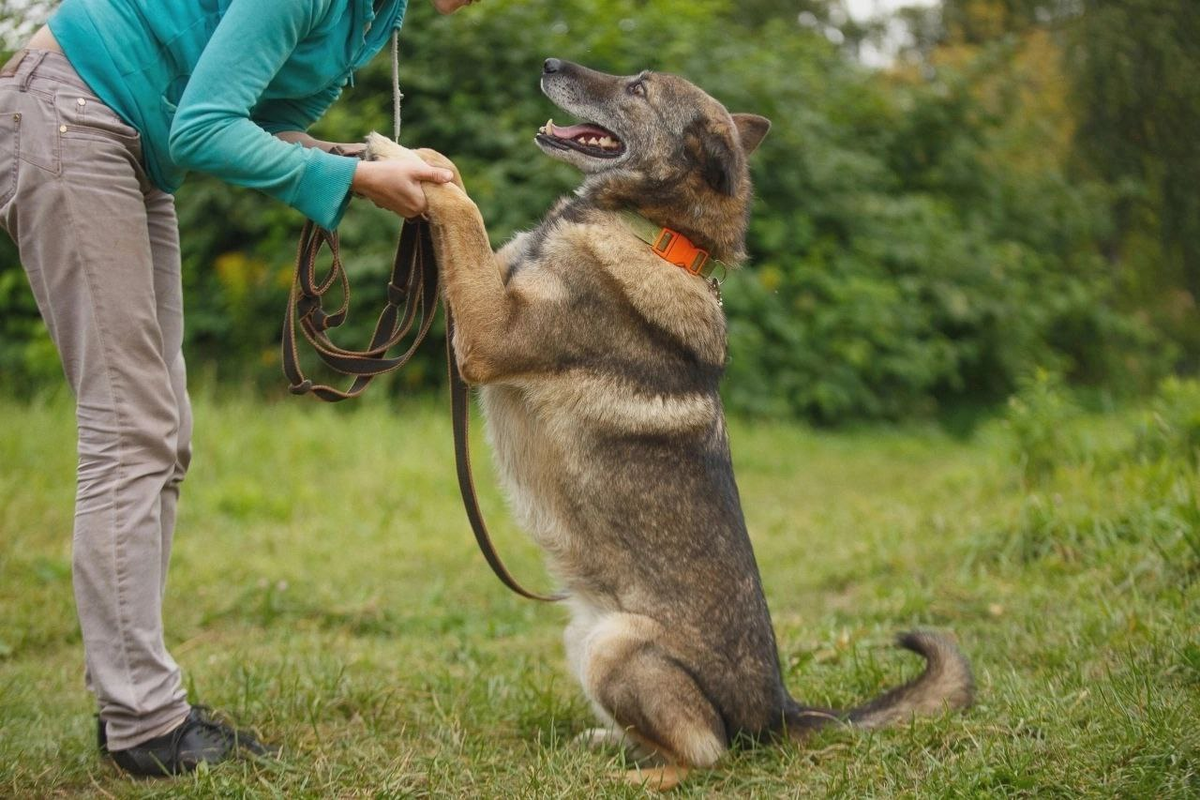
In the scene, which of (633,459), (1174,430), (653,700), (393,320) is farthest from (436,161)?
(1174,430)

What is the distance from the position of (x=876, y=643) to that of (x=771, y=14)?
15.1m

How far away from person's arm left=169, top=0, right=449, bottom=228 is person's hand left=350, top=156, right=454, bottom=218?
7cm

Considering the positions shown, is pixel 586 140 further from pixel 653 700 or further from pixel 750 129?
pixel 653 700

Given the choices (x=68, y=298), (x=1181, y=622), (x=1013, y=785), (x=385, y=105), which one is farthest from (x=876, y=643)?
(x=385, y=105)

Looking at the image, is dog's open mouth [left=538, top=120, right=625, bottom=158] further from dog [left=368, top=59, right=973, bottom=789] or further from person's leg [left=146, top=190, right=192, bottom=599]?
person's leg [left=146, top=190, right=192, bottom=599]

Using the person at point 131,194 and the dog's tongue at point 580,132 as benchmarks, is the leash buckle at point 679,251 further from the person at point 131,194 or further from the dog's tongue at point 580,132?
the person at point 131,194

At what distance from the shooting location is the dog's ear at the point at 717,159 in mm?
3473

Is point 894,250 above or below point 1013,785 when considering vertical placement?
below

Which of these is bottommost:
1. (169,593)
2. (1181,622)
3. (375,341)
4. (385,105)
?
(169,593)

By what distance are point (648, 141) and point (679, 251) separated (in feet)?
1.35

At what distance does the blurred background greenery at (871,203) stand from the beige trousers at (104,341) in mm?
5669

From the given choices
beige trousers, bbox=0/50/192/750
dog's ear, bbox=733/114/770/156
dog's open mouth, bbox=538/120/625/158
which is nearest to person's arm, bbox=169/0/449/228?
beige trousers, bbox=0/50/192/750

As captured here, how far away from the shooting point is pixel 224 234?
9594mm

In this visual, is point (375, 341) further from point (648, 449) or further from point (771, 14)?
point (771, 14)
